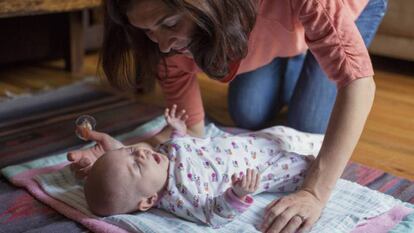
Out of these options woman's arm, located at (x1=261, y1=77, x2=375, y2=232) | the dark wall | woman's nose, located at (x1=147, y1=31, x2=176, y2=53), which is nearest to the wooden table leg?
the dark wall

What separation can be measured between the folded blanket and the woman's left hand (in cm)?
5

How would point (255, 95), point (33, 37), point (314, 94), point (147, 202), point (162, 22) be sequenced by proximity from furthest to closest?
point (33, 37)
point (255, 95)
point (314, 94)
point (147, 202)
point (162, 22)

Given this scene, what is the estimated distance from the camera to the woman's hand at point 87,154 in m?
1.11

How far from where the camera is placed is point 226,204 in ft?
3.02

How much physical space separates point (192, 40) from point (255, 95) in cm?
61

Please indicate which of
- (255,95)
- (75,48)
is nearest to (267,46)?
(255,95)

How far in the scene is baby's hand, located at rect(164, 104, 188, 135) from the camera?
1197mm

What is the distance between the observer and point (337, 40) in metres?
0.92

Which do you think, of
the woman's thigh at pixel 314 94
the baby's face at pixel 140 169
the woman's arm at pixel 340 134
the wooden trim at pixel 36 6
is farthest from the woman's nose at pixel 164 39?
the wooden trim at pixel 36 6

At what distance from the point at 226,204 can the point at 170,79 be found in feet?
1.53

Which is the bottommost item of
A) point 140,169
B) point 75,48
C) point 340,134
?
point 75,48

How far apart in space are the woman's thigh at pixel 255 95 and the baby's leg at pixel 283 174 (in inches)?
17.6

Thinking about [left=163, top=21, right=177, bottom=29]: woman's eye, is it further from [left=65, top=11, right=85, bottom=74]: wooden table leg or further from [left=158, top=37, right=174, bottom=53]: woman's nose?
[left=65, top=11, right=85, bottom=74]: wooden table leg

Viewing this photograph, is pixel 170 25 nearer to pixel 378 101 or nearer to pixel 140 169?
pixel 140 169
